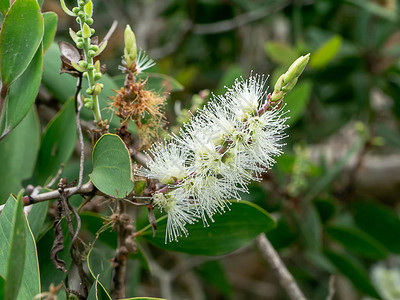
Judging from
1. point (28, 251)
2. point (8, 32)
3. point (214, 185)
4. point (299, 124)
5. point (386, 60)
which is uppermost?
point (386, 60)

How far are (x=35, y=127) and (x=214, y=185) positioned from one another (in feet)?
2.10

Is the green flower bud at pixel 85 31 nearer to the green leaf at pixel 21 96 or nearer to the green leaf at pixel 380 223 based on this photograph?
the green leaf at pixel 21 96

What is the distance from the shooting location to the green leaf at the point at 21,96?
0.77 metres

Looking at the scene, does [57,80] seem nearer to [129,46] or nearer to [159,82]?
[159,82]

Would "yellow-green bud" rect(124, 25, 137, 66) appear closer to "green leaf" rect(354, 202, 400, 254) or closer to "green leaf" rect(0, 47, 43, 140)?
"green leaf" rect(0, 47, 43, 140)

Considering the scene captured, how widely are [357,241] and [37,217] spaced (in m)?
1.06

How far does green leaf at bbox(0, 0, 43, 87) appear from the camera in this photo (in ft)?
2.42

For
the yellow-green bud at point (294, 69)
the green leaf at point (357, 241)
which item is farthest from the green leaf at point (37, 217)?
the green leaf at point (357, 241)

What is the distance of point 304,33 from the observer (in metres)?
2.35

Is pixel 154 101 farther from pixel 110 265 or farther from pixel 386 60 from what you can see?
pixel 386 60

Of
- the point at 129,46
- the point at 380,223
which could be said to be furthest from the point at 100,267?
the point at 380,223

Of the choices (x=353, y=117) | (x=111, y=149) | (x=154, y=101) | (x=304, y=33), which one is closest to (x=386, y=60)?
(x=353, y=117)

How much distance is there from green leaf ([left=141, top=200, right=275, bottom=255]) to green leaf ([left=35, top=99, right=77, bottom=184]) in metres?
0.30

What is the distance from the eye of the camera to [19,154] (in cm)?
113
